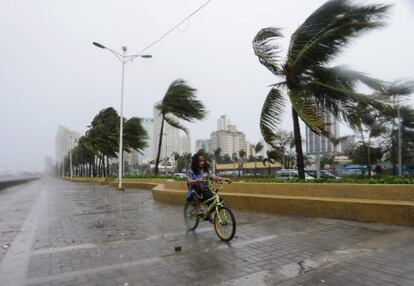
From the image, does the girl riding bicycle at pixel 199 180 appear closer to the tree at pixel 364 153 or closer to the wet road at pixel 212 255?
the wet road at pixel 212 255

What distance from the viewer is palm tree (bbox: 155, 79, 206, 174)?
2334 centimetres

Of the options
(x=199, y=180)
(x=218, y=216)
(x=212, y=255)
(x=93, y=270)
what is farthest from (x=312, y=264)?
(x=199, y=180)

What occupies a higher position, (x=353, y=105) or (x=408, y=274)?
(x=353, y=105)

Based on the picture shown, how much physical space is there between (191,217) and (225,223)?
49.3 inches

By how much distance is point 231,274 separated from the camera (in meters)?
4.78

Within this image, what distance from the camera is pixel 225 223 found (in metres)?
6.80

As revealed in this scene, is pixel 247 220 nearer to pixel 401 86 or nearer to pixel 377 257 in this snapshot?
pixel 377 257

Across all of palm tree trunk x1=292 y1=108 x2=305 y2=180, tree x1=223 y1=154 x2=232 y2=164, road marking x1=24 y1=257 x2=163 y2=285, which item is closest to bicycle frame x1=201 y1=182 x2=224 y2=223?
road marking x1=24 y1=257 x2=163 y2=285

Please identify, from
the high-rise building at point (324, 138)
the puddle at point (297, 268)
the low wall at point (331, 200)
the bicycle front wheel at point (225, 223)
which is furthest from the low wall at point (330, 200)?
the puddle at point (297, 268)

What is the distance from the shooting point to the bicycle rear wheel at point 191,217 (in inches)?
307

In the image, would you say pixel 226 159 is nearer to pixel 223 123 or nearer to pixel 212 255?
pixel 223 123

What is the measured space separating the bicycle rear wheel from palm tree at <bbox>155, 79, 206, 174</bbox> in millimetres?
15530

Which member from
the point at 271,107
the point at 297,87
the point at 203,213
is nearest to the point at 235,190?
the point at 271,107

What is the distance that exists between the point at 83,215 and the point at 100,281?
283 inches
